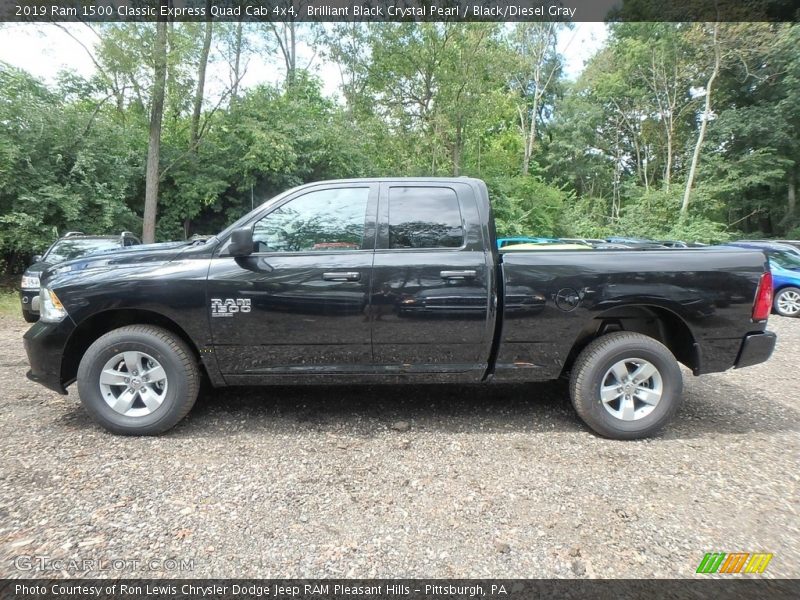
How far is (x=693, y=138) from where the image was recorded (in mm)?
24328

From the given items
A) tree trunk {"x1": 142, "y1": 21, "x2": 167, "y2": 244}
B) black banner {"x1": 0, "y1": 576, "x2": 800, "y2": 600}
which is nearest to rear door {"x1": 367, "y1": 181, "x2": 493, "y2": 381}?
black banner {"x1": 0, "y1": 576, "x2": 800, "y2": 600}

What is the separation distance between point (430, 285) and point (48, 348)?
277 cm

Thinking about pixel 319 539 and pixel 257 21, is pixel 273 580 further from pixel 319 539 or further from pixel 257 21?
pixel 257 21

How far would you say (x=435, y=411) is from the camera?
3828 millimetres

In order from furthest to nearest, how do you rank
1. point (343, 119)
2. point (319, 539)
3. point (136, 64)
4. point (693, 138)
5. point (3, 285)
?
point (693, 138) → point (343, 119) → point (136, 64) → point (3, 285) → point (319, 539)

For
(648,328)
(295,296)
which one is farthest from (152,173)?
(648,328)

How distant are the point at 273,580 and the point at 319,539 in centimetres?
31

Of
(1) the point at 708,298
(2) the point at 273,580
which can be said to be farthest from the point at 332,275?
(1) the point at 708,298

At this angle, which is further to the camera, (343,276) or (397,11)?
(397,11)

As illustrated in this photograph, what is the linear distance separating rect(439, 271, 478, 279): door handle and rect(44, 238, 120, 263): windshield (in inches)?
259

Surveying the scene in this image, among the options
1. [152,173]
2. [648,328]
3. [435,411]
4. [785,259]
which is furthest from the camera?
[152,173]

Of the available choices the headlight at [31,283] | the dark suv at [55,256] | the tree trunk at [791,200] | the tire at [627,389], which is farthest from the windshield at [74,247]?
the tree trunk at [791,200]

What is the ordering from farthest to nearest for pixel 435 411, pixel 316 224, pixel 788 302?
pixel 788 302 < pixel 435 411 < pixel 316 224

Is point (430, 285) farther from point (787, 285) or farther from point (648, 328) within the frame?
point (787, 285)
